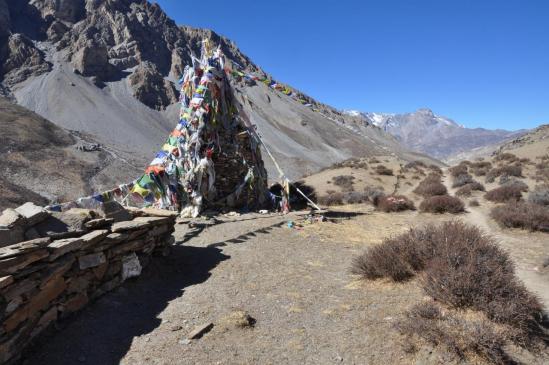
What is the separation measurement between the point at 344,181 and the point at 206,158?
51.1 ft

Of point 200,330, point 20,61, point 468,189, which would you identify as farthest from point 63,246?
point 20,61

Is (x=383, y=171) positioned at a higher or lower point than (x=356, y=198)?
higher

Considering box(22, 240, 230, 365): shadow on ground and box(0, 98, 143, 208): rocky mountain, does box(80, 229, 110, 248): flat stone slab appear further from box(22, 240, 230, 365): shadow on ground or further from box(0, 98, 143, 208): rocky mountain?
box(0, 98, 143, 208): rocky mountain

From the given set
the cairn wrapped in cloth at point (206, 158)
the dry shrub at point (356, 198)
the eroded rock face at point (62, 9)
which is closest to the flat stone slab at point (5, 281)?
the cairn wrapped in cloth at point (206, 158)

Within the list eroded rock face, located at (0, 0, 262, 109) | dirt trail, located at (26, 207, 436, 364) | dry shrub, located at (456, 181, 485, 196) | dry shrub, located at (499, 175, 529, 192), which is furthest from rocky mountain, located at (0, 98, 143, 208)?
eroded rock face, located at (0, 0, 262, 109)

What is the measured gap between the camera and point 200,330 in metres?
5.21

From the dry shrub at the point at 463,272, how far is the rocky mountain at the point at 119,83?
1590 inches

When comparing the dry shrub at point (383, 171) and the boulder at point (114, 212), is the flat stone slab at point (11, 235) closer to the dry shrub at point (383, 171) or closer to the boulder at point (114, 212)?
the boulder at point (114, 212)

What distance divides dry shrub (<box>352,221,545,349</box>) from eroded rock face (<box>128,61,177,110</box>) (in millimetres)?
83038

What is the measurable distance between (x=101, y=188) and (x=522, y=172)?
31.4 m

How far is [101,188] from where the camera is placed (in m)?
35.7

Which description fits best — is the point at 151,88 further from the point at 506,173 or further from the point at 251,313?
the point at 251,313

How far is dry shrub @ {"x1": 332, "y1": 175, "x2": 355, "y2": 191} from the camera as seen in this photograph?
87.1 feet

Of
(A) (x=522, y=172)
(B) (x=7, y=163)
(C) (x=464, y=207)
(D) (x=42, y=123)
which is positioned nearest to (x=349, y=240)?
(C) (x=464, y=207)
